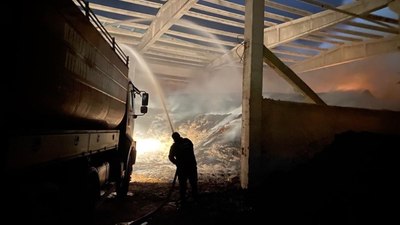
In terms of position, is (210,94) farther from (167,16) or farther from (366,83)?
(167,16)

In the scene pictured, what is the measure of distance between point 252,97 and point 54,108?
516 cm

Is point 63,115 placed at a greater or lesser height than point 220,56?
lesser

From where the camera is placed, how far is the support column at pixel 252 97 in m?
7.12

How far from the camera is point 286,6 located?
903 centimetres

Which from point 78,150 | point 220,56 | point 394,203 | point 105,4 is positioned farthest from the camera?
point 220,56

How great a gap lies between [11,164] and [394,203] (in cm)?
581

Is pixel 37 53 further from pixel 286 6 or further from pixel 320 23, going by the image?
pixel 320 23

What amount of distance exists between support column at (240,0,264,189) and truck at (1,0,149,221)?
11.7 feet

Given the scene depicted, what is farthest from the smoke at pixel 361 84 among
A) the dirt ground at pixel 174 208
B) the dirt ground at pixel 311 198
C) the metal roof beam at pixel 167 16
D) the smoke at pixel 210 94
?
the dirt ground at pixel 174 208

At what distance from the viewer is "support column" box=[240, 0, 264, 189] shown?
23.4ft

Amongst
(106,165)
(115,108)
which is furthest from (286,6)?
(106,165)

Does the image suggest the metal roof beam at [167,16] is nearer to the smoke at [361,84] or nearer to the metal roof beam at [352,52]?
the metal roof beam at [352,52]

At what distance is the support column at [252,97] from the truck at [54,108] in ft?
11.7

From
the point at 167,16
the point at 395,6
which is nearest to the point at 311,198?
the point at 395,6
